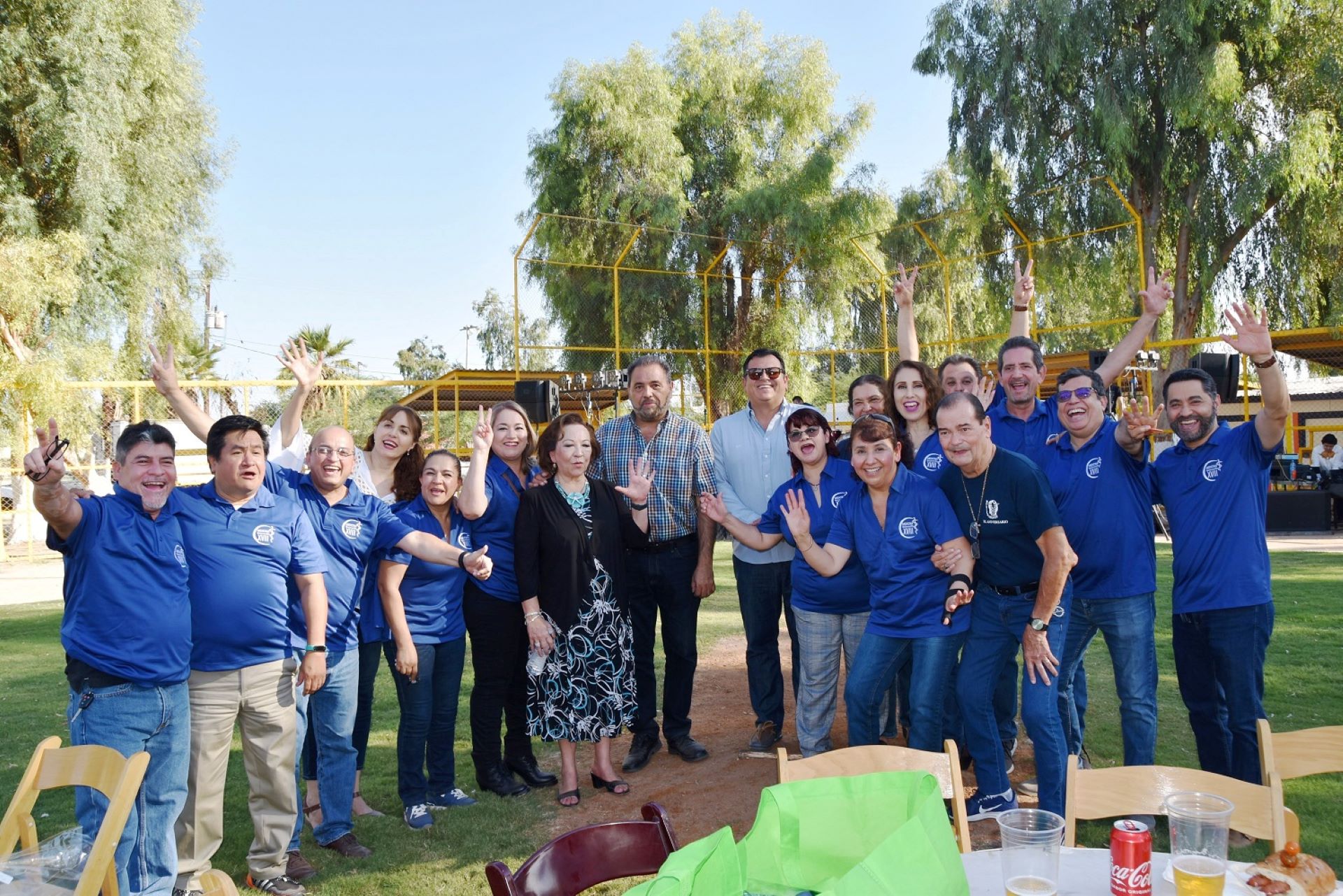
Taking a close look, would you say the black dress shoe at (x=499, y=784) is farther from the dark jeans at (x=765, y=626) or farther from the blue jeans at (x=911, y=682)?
the blue jeans at (x=911, y=682)

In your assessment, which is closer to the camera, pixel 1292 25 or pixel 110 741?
pixel 110 741

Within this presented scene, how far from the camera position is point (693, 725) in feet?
20.9

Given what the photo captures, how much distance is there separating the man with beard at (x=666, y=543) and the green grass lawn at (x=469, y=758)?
0.92m

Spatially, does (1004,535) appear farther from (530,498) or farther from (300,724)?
(300,724)

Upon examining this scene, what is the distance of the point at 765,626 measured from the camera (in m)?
5.62

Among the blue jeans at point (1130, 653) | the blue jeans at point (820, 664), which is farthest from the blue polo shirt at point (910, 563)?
the blue jeans at point (1130, 653)

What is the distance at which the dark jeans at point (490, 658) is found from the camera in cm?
498

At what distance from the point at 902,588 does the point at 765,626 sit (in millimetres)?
1438

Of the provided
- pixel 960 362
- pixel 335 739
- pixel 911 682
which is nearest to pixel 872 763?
pixel 911 682

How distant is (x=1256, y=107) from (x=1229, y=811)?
20746 millimetres

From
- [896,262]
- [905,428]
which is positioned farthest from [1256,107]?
[905,428]

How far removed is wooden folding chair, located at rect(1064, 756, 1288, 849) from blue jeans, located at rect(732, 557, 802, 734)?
2.71 metres

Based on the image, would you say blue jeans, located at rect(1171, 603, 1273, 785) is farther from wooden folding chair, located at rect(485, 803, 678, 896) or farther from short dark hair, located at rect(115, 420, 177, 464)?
short dark hair, located at rect(115, 420, 177, 464)

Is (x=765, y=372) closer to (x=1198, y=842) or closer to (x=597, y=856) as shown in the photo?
(x=597, y=856)
